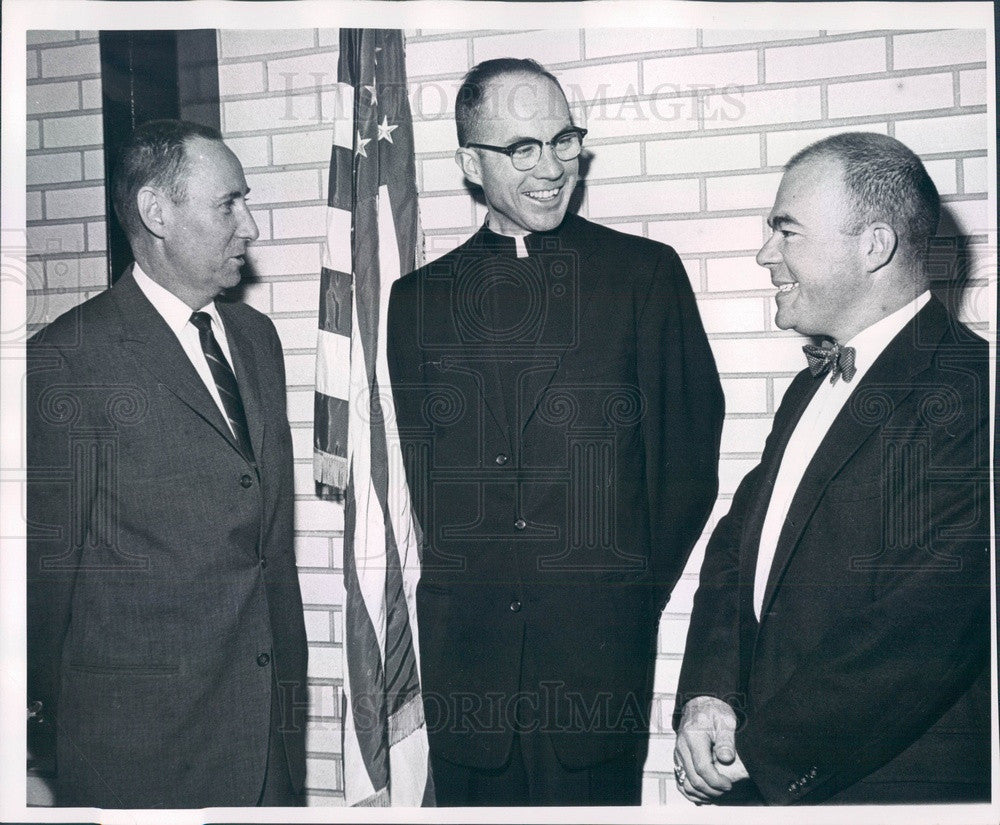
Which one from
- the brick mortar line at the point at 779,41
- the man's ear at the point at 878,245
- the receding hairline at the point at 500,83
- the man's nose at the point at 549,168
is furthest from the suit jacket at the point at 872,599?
the receding hairline at the point at 500,83

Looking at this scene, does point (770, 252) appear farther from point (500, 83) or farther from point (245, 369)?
point (245, 369)

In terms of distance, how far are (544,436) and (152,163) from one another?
1.33 metres

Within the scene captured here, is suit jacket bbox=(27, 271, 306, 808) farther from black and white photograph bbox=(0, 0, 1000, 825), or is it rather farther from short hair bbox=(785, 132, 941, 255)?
short hair bbox=(785, 132, 941, 255)

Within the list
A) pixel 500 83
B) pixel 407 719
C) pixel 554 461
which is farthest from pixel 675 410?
pixel 407 719

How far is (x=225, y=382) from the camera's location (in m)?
2.55

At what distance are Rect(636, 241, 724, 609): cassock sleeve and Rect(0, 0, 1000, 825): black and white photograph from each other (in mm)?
11

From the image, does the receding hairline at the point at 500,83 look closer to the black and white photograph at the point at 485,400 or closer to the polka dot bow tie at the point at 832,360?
the black and white photograph at the point at 485,400

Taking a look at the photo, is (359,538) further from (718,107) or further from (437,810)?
(718,107)

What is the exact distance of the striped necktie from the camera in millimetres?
2539

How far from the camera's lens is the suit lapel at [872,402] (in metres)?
2.46

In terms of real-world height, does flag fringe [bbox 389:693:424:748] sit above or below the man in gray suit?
below

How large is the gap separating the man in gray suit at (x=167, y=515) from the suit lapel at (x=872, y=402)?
137 cm

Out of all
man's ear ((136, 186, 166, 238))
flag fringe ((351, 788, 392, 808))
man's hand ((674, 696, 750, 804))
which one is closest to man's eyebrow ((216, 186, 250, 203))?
man's ear ((136, 186, 166, 238))

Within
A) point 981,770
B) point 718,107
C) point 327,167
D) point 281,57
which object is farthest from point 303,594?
point 981,770
